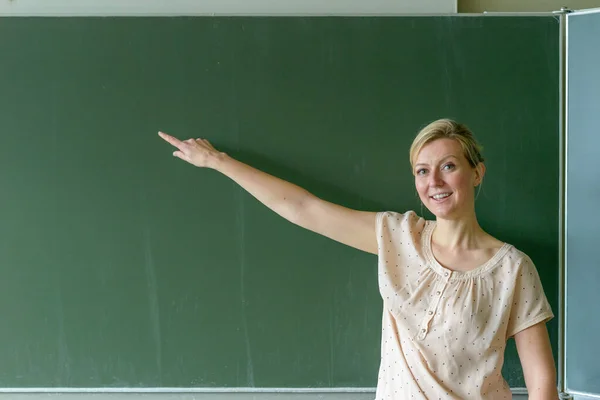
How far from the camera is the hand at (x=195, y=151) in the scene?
6.81ft

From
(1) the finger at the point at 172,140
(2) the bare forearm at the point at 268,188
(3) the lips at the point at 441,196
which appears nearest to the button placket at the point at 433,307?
(3) the lips at the point at 441,196

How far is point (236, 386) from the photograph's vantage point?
85.3 inches

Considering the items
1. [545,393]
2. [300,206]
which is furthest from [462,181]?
[545,393]

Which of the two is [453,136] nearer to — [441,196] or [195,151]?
[441,196]

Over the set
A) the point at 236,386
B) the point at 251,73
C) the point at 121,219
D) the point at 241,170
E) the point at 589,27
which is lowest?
the point at 236,386

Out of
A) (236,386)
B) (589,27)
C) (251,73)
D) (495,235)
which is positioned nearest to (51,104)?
(251,73)

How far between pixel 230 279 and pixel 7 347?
2.59ft

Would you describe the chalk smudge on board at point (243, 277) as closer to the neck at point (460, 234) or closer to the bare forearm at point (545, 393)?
the neck at point (460, 234)

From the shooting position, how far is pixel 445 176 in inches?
70.9

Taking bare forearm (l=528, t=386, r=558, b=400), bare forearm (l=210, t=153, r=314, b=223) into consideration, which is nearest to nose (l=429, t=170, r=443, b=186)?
bare forearm (l=210, t=153, r=314, b=223)

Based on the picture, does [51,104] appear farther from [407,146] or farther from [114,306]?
[407,146]

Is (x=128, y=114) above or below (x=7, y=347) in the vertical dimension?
above

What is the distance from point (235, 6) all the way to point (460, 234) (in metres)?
1.09

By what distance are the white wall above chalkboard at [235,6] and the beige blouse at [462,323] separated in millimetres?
907
